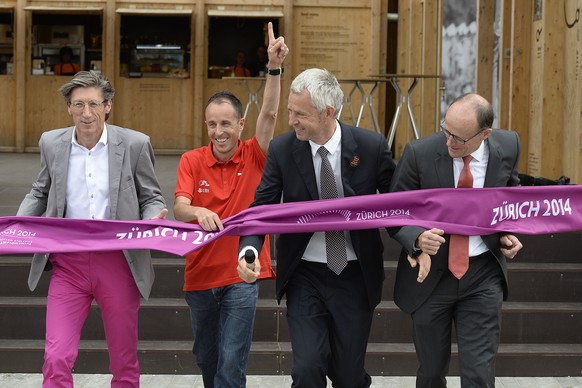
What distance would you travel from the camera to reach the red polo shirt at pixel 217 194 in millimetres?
5414

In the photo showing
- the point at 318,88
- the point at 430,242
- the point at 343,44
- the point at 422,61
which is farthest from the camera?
the point at 343,44

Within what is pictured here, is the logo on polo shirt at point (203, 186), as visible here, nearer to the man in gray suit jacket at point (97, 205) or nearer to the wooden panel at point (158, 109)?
the man in gray suit jacket at point (97, 205)

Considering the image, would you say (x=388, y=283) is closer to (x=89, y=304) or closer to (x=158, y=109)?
(x=89, y=304)

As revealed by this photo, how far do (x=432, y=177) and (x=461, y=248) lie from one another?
37 cm

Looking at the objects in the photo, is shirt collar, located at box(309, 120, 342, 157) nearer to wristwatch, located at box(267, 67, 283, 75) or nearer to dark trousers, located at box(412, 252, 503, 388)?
wristwatch, located at box(267, 67, 283, 75)

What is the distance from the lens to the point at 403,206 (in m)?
5.11

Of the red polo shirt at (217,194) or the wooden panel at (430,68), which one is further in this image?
the wooden panel at (430,68)

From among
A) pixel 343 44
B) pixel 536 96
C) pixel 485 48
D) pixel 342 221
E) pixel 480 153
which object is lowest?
pixel 342 221

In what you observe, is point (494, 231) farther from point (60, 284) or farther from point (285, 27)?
point (285, 27)

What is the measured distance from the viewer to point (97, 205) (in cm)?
531

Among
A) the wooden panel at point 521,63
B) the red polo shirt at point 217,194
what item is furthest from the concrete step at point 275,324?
the wooden panel at point 521,63

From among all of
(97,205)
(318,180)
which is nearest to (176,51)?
(97,205)

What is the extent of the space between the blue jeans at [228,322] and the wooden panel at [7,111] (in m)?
14.3

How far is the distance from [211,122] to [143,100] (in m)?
13.9
